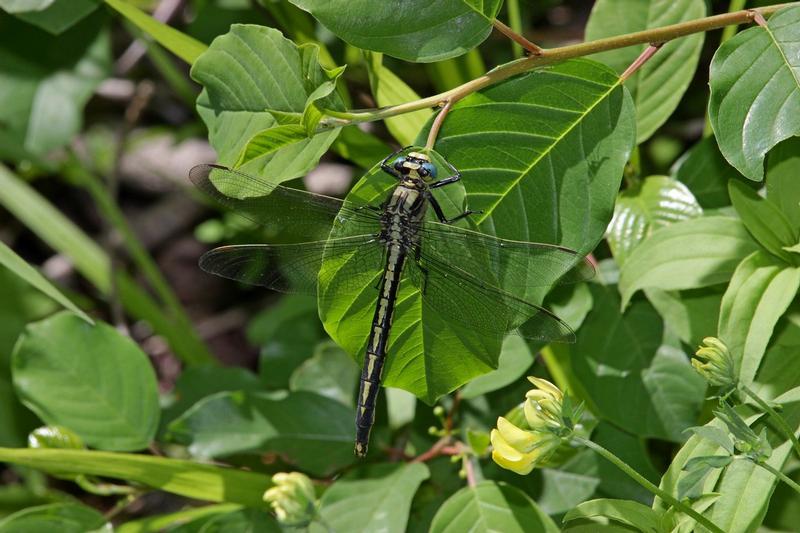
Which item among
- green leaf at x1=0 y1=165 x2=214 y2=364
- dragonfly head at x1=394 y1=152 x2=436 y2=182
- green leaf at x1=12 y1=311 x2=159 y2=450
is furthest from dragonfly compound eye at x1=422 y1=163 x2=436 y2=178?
green leaf at x1=0 y1=165 x2=214 y2=364

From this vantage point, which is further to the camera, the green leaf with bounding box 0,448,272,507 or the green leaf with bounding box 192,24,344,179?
the green leaf with bounding box 0,448,272,507

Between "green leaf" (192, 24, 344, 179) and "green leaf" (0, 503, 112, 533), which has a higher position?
"green leaf" (192, 24, 344, 179)

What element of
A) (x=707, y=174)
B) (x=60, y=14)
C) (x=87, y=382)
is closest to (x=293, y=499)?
(x=87, y=382)

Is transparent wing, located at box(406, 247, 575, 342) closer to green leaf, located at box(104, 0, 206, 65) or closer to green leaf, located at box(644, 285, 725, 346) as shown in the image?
green leaf, located at box(644, 285, 725, 346)

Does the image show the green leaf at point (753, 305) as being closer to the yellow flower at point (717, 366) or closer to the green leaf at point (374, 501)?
the yellow flower at point (717, 366)

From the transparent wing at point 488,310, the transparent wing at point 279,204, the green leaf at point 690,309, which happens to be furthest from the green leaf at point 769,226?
the transparent wing at point 279,204

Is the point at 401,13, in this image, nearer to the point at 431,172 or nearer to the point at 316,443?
the point at 431,172

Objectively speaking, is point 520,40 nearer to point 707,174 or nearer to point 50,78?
point 707,174
